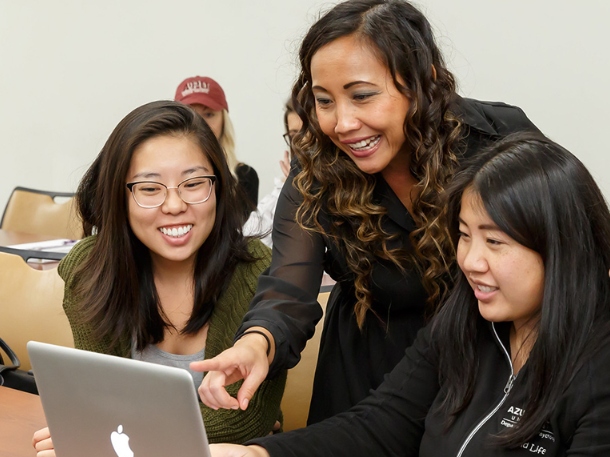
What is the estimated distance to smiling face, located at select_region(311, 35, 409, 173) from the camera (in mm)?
1568

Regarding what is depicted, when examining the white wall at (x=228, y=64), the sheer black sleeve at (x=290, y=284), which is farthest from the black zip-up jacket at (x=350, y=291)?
the white wall at (x=228, y=64)

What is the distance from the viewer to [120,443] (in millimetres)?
1245

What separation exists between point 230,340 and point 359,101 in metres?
0.66

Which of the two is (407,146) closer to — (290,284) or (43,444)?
(290,284)

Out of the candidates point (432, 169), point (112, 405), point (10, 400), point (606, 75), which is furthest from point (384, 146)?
point (606, 75)

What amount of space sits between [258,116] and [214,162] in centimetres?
303

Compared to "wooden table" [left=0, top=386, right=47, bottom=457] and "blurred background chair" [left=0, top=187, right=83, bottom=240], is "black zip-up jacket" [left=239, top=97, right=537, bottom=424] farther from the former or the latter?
"blurred background chair" [left=0, top=187, right=83, bottom=240]

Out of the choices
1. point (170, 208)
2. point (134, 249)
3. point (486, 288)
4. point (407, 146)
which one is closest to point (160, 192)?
point (170, 208)

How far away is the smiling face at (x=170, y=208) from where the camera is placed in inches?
75.9

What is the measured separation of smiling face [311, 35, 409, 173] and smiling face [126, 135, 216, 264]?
44cm

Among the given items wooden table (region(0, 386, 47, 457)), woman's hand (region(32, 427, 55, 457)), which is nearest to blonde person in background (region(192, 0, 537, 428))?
woman's hand (region(32, 427, 55, 457))

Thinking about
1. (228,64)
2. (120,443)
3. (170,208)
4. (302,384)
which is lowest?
(302,384)

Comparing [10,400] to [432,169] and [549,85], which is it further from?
[549,85]

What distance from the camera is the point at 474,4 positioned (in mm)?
3861
